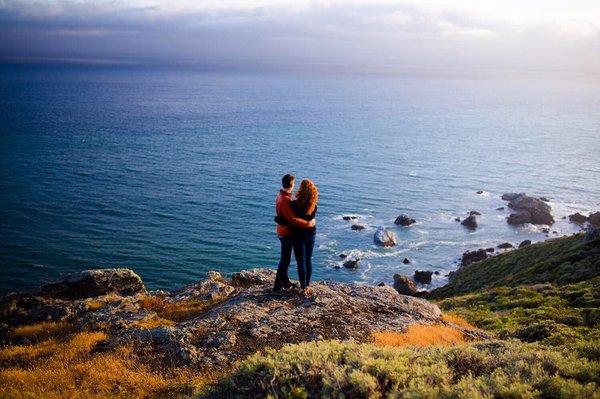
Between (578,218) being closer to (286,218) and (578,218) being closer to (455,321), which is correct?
(455,321)

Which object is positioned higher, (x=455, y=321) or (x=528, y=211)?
(x=455, y=321)

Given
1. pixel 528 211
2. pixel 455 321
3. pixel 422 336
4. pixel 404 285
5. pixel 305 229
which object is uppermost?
pixel 305 229

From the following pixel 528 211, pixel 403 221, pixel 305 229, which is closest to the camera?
pixel 305 229

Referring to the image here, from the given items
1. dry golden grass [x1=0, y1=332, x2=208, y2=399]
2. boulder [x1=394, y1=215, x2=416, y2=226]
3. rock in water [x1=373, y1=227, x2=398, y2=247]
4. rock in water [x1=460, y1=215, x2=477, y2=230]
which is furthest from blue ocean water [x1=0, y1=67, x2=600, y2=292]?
dry golden grass [x1=0, y1=332, x2=208, y2=399]

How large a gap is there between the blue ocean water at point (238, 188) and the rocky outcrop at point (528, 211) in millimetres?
2137

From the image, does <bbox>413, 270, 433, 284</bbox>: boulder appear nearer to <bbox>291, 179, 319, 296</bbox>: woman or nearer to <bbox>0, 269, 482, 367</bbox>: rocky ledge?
<bbox>0, 269, 482, 367</bbox>: rocky ledge

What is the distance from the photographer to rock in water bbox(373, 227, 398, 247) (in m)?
71.1

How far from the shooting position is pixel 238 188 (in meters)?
90.8

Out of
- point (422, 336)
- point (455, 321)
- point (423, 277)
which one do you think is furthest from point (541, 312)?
point (423, 277)

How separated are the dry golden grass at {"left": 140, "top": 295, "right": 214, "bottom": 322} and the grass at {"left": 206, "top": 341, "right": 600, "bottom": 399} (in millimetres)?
8588

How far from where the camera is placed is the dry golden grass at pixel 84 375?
35.2 feet

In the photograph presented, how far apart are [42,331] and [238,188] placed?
74.5 m

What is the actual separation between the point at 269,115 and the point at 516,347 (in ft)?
601

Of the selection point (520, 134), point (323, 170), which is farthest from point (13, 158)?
point (520, 134)
